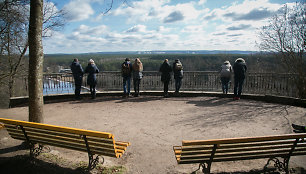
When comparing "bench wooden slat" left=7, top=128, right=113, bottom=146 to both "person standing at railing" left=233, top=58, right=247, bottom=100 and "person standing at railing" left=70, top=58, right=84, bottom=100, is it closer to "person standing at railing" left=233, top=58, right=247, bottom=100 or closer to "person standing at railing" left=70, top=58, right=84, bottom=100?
"person standing at railing" left=70, top=58, right=84, bottom=100

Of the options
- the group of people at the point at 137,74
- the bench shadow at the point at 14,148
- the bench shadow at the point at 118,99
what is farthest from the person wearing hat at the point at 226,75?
the bench shadow at the point at 14,148

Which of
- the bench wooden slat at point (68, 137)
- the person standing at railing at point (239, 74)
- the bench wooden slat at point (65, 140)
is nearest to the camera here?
the bench wooden slat at point (68, 137)

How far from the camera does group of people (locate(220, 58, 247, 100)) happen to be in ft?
31.8

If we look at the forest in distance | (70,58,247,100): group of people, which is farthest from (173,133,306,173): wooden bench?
the forest in distance

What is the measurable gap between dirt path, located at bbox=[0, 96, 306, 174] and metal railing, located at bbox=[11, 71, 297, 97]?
1.35 m

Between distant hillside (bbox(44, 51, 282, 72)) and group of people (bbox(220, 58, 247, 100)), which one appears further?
distant hillside (bbox(44, 51, 282, 72))

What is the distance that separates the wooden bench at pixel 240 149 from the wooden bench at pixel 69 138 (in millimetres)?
1203

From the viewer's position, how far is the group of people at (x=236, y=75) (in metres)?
9.68

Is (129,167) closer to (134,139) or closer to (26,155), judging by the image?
(134,139)

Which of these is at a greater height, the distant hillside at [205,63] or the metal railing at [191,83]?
the distant hillside at [205,63]

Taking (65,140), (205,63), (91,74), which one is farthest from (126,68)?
(205,63)

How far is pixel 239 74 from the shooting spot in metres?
9.73

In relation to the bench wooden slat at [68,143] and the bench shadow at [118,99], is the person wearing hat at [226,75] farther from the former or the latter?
the bench wooden slat at [68,143]

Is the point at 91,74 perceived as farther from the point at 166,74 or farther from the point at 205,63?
the point at 205,63
